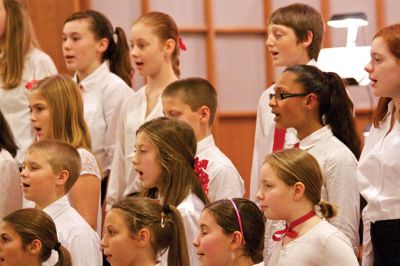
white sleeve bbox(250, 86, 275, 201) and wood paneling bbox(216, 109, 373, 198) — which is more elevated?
white sleeve bbox(250, 86, 275, 201)

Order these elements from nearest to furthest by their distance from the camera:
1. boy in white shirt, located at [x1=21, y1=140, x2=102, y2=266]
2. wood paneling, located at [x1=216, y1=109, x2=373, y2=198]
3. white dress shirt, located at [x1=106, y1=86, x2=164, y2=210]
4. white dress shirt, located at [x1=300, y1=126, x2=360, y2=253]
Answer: white dress shirt, located at [x1=300, y1=126, x2=360, y2=253]
boy in white shirt, located at [x1=21, y1=140, x2=102, y2=266]
white dress shirt, located at [x1=106, y1=86, x2=164, y2=210]
wood paneling, located at [x1=216, y1=109, x2=373, y2=198]

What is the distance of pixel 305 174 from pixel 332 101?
2.18 ft

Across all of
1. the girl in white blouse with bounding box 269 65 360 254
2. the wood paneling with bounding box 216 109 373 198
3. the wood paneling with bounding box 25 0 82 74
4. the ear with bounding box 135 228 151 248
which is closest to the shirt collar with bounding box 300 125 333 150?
the girl in white blouse with bounding box 269 65 360 254

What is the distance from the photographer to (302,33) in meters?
3.98

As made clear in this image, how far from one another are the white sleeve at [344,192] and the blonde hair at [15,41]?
1.69 m

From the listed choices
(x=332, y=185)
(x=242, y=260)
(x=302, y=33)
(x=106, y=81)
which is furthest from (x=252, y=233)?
(x=106, y=81)

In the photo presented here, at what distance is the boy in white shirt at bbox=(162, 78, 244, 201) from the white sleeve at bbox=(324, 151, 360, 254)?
0.41 m

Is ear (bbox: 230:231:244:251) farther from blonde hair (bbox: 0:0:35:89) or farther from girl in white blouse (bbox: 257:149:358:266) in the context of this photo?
blonde hair (bbox: 0:0:35:89)

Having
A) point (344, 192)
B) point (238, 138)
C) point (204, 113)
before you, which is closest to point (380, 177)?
point (344, 192)

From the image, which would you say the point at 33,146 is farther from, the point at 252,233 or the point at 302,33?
the point at 302,33

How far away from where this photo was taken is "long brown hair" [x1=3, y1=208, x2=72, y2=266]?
3213 millimetres

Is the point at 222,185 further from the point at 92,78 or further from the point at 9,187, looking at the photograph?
the point at 92,78

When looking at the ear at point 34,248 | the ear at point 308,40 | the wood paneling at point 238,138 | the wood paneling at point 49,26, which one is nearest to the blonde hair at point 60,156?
the ear at point 34,248

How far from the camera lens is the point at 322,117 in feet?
11.6
